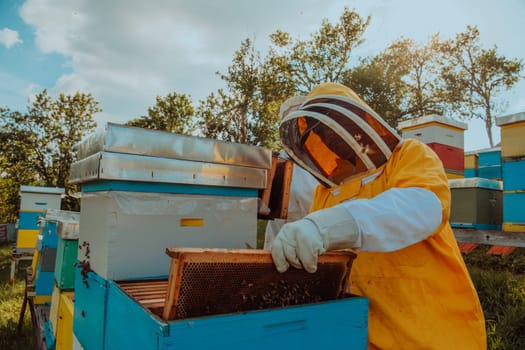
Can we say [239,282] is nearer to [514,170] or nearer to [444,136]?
[514,170]

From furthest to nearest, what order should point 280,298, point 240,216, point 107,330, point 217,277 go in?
1. point 240,216
2. point 107,330
3. point 280,298
4. point 217,277

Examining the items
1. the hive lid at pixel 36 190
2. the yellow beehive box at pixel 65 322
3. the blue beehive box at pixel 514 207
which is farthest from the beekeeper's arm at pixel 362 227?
the hive lid at pixel 36 190

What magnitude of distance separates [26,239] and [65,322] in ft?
23.5

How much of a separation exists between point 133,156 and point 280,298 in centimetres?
76

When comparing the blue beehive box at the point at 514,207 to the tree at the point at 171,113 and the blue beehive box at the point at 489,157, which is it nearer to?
the blue beehive box at the point at 489,157

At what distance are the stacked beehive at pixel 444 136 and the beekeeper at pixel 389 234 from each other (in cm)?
388

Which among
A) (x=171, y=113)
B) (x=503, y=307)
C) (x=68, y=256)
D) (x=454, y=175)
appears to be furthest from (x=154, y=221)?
(x=171, y=113)

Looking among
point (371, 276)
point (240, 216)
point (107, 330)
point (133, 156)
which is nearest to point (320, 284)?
point (371, 276)

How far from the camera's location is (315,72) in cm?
1850

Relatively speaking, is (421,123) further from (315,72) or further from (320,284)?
(315,72)

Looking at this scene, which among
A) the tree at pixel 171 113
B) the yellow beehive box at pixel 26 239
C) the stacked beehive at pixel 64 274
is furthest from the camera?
the tree at pixel 171 113

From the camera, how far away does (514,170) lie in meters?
4.10

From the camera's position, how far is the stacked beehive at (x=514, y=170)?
4.00m

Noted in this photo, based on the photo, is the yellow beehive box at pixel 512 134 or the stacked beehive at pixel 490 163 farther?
the stacked beehive at pixel 490 163
